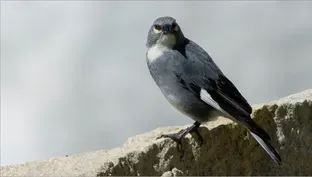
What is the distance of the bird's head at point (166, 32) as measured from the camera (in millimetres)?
4488

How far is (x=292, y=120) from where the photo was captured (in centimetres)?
430

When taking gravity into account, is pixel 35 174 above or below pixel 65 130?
above

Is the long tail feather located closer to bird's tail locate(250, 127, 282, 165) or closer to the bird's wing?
bird's tail locate(250, 127, 282, 165)

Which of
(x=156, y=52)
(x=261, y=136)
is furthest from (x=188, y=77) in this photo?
(x=261, y=136)

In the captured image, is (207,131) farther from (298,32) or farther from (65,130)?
(298,32)

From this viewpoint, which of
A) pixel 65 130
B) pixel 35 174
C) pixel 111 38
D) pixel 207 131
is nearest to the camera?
pixel 35 174

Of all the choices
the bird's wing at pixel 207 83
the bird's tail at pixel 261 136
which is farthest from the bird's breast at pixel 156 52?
the bird's tail at pixel 261 136

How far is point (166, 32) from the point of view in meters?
4.49

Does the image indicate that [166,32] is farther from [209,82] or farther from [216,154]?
[216,154]

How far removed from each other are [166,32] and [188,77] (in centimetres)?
24

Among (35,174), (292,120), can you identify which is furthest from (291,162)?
(35,174)

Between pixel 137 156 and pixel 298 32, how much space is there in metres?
5.42

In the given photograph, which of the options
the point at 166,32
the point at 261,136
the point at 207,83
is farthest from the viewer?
the point at 166,32

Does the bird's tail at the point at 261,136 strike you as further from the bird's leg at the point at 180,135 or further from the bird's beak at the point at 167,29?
the bird's beak at the point at 167,29
